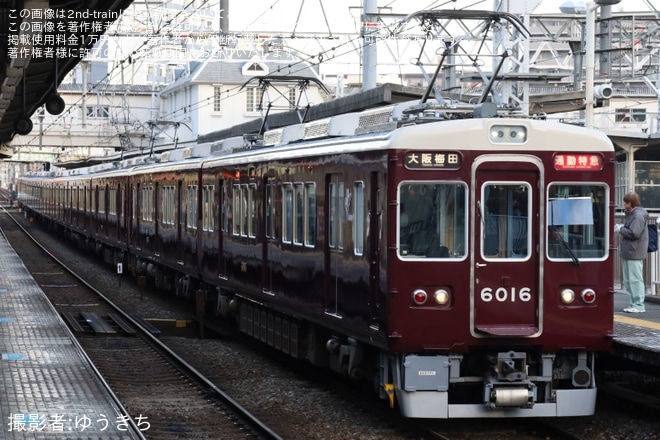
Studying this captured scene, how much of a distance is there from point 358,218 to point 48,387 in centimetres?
366

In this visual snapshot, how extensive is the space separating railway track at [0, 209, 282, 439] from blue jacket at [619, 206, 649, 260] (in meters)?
4.75

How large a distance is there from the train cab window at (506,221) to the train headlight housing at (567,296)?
447 millimetres

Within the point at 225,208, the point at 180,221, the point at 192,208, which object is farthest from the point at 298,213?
the point at 180,221

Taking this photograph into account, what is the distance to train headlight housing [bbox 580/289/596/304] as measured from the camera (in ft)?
33.2

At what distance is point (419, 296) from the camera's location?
9812 millimetres

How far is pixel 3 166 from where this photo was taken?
149000 millimetres

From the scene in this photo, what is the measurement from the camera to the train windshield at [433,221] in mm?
9820

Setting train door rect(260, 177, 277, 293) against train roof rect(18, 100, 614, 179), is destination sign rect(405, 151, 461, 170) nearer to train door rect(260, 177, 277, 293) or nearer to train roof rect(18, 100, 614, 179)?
train roof rect(18, 100, 614, 179)

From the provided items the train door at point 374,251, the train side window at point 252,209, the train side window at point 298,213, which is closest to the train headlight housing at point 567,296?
the train door at point 374,251

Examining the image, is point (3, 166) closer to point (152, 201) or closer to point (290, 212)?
point (152, 201)

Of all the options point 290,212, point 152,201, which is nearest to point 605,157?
point 290,212

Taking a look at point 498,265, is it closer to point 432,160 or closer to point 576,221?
point 576,221

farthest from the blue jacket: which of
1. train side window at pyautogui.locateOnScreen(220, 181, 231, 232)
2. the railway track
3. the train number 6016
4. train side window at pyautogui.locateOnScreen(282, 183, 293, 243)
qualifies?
train side window at pyautogui.locateOnScreen(220, 181, 231, 232)

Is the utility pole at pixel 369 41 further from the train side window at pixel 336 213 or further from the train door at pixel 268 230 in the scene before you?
the train side window at pixel 336 213
